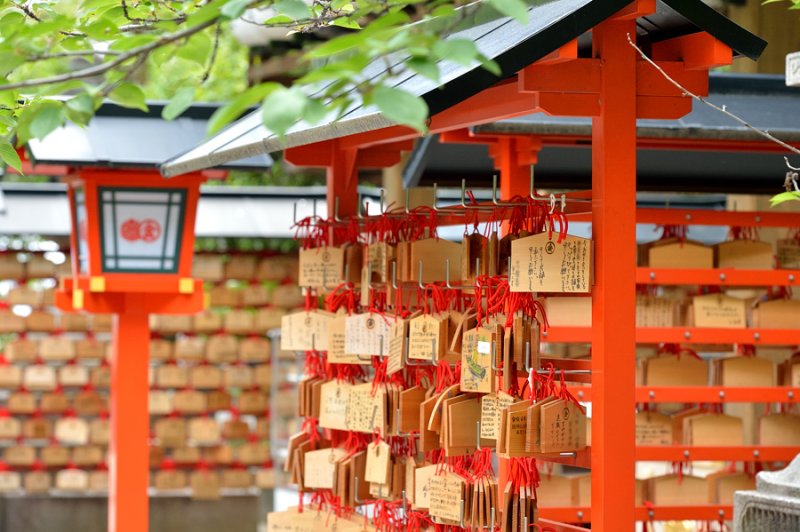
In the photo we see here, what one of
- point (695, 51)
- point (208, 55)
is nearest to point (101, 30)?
point (208, 55)

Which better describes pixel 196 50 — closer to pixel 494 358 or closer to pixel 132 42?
pixel 132 42

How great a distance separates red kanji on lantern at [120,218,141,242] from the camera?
7.72 meters

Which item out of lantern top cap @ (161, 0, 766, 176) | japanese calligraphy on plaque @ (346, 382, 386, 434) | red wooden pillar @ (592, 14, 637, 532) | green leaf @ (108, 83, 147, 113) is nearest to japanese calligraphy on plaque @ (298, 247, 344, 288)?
japanese calligraphy on plaque @ (346, 382, 386, 434)

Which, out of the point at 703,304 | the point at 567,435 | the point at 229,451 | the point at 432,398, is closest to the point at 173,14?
the point at 432,398

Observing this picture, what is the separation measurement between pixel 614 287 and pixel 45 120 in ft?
5.96

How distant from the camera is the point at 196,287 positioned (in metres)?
7.94

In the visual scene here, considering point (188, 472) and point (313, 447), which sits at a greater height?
point (313, 447)

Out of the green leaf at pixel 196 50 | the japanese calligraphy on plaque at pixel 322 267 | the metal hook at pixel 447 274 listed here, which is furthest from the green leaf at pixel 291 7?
the japanese calligraphy on plaque at pixel 322 267

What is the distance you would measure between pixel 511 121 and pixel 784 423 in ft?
6.51

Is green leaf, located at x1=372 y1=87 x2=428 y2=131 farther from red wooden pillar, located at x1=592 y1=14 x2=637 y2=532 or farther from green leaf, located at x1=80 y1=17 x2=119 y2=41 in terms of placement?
red wooden pillar, located at x1=592 y1=14 x2=637 y2=532

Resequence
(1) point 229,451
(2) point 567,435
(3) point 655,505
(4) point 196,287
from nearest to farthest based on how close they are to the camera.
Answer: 1. (2) point 567,435
2. (3) point 655,505
3. (4) point 196,287
4. (1) point 229,451

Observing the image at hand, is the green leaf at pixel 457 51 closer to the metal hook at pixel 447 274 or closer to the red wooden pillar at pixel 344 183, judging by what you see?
the metal hook at pixel 447 274

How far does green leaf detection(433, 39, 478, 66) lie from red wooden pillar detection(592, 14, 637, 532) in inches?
57.9

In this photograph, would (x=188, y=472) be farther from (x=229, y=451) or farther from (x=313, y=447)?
(x=313, y=447)
